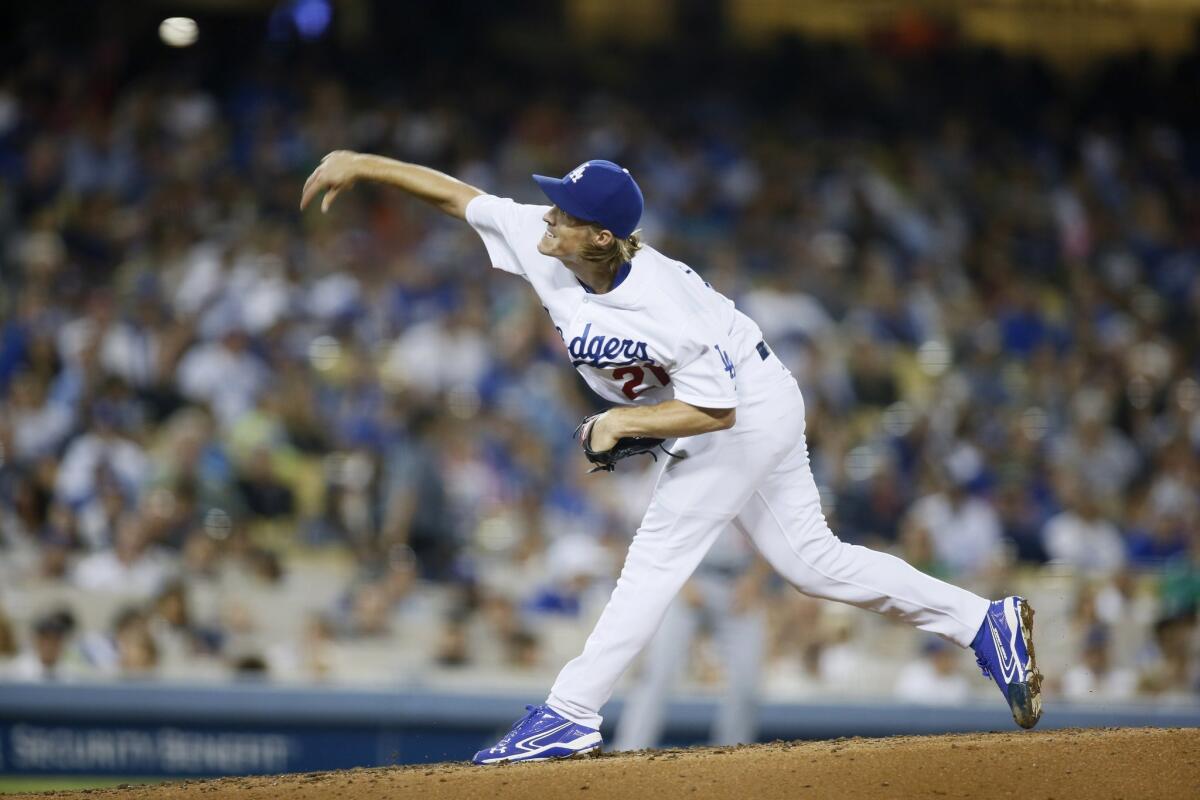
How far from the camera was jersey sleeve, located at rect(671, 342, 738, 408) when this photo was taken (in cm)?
355

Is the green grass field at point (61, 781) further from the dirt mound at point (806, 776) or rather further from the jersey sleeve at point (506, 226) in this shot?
the jersey sleeve at point (506, 226)

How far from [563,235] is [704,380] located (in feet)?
1.68

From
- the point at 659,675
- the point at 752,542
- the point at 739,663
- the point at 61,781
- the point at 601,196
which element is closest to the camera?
the point at 601,196

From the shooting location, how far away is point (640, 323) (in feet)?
11.7

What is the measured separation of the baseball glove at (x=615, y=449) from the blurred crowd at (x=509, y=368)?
324 cm

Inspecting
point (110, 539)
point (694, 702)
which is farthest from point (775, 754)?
point (110, 539)

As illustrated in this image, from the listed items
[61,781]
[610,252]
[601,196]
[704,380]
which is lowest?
[61,781]

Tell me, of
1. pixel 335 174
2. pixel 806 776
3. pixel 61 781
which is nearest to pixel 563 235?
pixel 335 174

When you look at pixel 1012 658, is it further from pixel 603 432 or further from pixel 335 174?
pixel 335 174

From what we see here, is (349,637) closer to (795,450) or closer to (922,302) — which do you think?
(795,450)

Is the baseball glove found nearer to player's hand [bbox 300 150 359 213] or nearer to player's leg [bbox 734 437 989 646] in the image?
player's leg [bbox 734 437 989 646]

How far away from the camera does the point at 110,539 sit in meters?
7.52

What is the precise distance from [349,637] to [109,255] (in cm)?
380

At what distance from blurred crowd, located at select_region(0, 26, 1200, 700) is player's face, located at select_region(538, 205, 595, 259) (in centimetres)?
362
